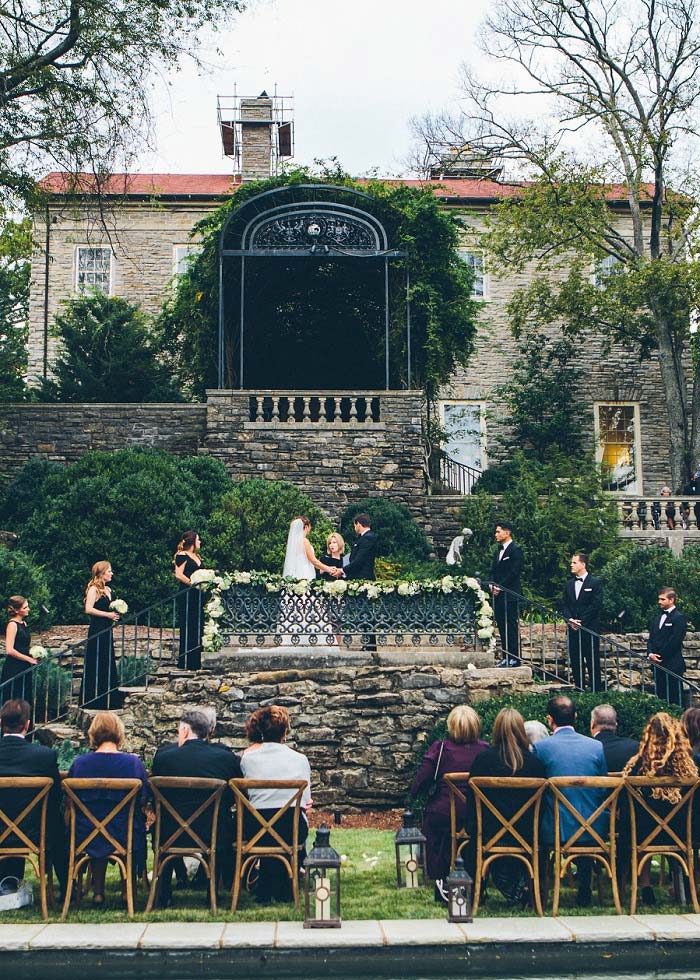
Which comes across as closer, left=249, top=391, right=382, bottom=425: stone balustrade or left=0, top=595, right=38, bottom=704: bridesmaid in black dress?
left=0, top=595, right=38, bottom=704: bridesmaid in black dress

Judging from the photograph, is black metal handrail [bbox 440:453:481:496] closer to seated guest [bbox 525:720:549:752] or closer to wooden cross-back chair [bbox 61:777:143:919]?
seated guest [bbox 525:720:549:752]

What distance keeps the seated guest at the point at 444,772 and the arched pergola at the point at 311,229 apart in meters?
13.4

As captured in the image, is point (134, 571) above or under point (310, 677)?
above

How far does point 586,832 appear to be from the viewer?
6277mm

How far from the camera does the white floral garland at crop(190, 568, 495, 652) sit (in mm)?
10297

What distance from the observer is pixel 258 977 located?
17.2 feet

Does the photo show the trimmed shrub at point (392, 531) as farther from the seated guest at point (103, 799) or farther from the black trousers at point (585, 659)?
the seated guest at point (103, 799)

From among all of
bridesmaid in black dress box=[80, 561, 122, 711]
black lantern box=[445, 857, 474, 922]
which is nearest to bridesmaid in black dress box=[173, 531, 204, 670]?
bridesmaid in black dress box=[80, 561, 122, 711]

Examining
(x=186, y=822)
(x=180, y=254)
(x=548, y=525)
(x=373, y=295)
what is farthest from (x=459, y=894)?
(x=180, y=254)

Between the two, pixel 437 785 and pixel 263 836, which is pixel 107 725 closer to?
pixel 263 836

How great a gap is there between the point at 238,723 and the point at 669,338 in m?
17.9

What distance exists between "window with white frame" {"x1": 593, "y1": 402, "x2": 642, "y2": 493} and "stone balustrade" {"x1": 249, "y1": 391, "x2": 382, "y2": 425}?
391 inches

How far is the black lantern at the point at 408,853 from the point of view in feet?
21.6

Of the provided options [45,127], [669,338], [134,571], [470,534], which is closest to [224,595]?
[134,571]
